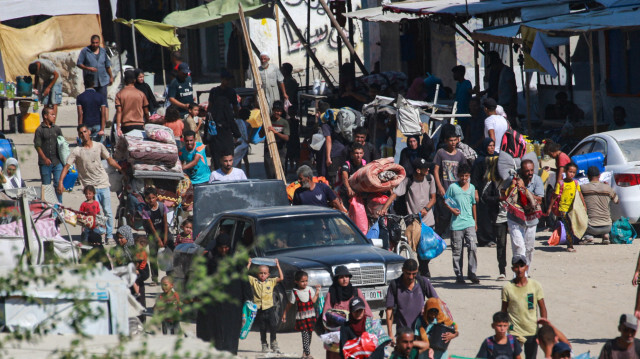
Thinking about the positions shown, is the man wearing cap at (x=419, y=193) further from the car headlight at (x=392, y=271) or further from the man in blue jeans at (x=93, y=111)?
the man in blue jeans at (x=93, y=111)

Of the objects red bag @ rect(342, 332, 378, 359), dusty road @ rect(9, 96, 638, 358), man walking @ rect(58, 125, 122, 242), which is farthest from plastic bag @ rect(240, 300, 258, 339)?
man walking @ rect(58, 125, 122, 242)

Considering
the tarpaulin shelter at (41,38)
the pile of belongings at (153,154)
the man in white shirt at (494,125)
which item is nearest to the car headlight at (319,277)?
the pile of belongings at (153,154)

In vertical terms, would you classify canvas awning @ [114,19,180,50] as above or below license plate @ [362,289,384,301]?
above

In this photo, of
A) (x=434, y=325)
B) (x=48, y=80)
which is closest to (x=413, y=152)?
(x=434, y=325)

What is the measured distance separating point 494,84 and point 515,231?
317 inches

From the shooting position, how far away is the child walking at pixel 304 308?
33.4 feet

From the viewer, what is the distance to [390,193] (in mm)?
14070

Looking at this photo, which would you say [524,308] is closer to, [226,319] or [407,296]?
[407,296]

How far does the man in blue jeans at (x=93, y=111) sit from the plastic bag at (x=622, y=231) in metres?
9.23

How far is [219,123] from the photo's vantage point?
17.8 m

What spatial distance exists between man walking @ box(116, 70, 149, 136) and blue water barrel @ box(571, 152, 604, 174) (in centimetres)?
752

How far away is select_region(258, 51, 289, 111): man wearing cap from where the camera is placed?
68.5ft

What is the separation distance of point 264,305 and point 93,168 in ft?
20.1

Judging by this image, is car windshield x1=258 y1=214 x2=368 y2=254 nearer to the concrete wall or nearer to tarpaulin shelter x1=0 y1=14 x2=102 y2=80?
tarpaulin shelter x1=0 y1=14 x2=102 y2=80
